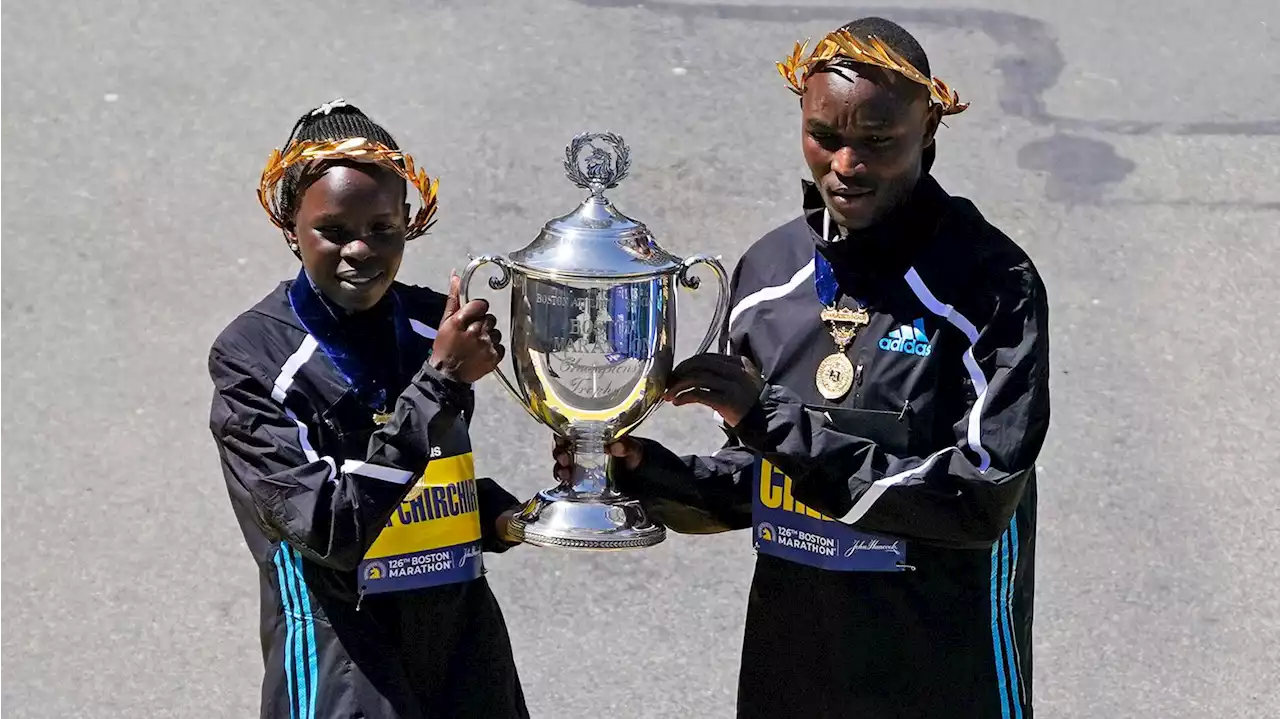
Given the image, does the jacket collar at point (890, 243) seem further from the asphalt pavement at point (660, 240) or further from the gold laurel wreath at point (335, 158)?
the asphalt pavement at point (660, 240)

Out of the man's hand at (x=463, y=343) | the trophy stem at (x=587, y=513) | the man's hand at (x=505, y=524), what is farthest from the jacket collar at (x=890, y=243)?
the man's hand at (x=505, y=524)

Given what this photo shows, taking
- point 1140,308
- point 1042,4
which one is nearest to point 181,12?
point 1042,4

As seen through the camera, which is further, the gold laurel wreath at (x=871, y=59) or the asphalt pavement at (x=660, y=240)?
the asphalt pavement at (x=660, y=240)

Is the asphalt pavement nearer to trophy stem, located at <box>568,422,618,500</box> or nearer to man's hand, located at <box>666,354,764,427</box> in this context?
trophy stem, located at <box>568,422,618,500</box>

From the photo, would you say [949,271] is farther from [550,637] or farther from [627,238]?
[550,637]

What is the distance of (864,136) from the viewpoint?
10.6 feet

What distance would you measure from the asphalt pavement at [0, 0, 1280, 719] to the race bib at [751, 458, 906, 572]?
212 cm

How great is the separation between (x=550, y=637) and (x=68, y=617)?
1576 millimetres

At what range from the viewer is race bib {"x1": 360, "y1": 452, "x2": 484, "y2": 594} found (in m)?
3.34

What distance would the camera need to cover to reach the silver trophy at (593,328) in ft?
10.8

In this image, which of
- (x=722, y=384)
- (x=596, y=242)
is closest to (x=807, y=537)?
(x=722, y=384)

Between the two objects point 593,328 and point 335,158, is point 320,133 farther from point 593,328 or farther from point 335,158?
point 593,328

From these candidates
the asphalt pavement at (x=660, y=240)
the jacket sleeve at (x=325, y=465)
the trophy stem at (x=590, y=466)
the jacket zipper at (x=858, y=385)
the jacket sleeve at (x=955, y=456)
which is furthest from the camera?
the asphalt pavement at (x=660, y=240)

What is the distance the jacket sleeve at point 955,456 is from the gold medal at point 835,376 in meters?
0.08
